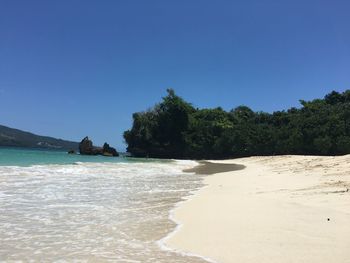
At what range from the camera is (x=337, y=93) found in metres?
70.3

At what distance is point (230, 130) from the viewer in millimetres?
62656

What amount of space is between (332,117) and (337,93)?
27.6m

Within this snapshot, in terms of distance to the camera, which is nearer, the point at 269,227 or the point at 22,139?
the point at 269,227

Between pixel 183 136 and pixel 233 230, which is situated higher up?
pixel 183 136

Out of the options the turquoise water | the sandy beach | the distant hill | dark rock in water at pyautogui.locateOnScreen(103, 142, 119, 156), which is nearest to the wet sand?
the turquoise water

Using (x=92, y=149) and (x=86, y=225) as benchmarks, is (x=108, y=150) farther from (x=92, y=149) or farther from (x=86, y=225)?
(x=86, y=225)

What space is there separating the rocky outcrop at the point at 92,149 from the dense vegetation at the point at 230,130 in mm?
3788

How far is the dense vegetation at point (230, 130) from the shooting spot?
4725cm

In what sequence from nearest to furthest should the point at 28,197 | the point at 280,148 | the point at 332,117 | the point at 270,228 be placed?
the point at 270,228, the point at 28,197, the point at 332,117, the point at 280,148

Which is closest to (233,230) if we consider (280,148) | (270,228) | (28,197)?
(270,228)

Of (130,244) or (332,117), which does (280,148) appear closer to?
(332,117)

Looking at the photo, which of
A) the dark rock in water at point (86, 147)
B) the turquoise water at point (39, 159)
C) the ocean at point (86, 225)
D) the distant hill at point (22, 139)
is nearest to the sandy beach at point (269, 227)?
the ocean at point (86, 225)

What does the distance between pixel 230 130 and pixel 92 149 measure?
1117 inches

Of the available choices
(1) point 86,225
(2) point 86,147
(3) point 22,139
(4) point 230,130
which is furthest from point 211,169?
(3) point 22,139
